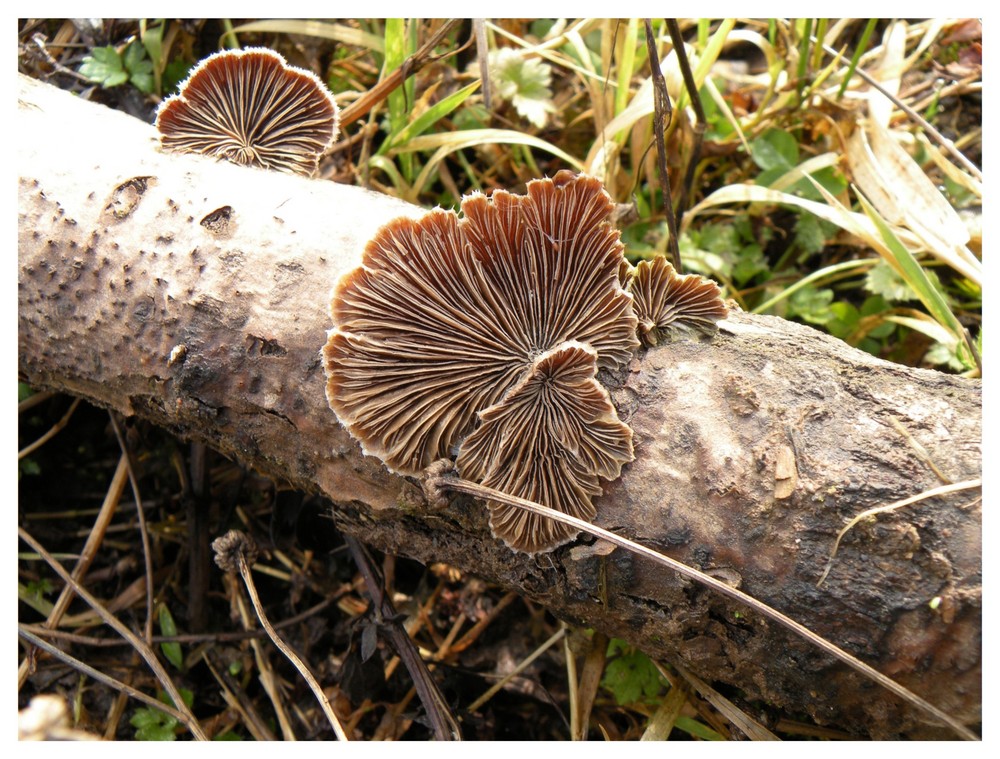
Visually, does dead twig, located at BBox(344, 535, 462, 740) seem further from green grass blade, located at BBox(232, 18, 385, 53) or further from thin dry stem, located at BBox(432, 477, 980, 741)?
green grass blade, located at BBox(232, 18, 385, 53)

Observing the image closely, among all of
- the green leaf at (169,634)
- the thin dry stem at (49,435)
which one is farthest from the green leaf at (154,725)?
Answer: the thin dry stem at (49,435)

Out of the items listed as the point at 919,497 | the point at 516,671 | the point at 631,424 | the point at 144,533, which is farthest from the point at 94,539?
the point at 919,497

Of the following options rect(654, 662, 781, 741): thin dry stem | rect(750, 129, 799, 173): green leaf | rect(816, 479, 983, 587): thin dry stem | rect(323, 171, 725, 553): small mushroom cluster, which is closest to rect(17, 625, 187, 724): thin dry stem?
rect(323, 171, 725, 553): small mushroom cluster

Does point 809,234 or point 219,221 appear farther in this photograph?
point 809,234

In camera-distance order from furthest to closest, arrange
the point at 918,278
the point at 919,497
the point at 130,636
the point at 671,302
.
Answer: the point at 130,636 < the point at 918,278 < the point at 671,302 < the point at 919,497

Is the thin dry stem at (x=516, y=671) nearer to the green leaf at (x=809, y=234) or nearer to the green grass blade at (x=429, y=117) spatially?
the green leaf at (x=809, y=234)

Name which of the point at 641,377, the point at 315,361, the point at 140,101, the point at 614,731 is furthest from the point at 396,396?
the point at 140,101

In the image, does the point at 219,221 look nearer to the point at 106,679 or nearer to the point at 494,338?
the point at 494,338

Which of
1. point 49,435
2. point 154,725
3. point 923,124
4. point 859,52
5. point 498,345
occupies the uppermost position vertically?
point 859,52
